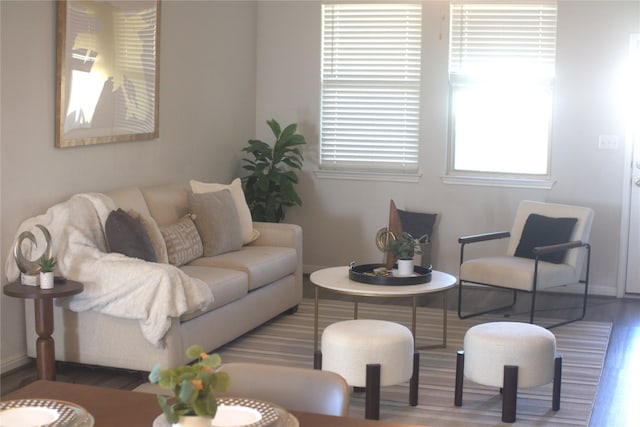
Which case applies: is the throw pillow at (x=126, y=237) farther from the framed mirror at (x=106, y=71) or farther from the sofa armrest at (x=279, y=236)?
the sofa armrest at (x=279, y=236)

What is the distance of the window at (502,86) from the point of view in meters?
7.03

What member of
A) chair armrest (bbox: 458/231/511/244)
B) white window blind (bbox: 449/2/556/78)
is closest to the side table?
chair armrest (bbox: 458/231/511/244)

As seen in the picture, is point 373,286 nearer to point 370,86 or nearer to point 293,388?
point 293,388

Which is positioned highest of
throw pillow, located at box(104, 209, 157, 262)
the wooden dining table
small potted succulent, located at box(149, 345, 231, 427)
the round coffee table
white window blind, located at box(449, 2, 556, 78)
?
white window blind, located at box(449, 2, 556, 78)

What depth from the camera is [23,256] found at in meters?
4.49

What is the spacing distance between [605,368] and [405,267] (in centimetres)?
124

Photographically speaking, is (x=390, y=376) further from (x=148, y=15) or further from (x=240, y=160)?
(x=240, y=160)

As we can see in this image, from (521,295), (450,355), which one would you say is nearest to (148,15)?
(450,355)

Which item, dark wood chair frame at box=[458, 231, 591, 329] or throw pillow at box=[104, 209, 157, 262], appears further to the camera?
dark wood chair frame at box=[458, 231, 591, 329]

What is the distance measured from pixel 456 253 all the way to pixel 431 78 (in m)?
1.41

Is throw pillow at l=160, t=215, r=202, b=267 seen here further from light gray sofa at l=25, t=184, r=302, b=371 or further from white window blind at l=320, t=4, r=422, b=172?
white window blind at l=320, t=4, r=422, b=172

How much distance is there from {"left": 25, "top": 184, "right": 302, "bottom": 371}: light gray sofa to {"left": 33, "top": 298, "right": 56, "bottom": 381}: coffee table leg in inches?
11.0

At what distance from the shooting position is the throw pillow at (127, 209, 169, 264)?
201 inches

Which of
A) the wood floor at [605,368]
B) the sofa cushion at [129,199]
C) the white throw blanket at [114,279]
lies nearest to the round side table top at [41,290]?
the white throw blanket at [114,279]
